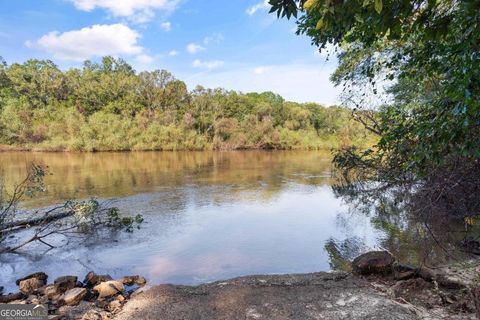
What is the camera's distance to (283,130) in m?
53.3

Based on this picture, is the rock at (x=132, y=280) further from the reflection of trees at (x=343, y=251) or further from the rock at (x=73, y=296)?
the reflection of trees at (x=343, y=251)

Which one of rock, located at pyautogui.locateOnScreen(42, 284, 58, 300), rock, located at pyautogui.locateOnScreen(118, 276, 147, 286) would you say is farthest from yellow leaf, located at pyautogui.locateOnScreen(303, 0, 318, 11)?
rock, located at pyautogui.locateOnScreen(118, 276, 147, 286)

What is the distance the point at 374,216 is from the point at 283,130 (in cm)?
4069

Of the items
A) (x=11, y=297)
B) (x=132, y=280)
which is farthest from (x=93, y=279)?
(x=11, y=297)

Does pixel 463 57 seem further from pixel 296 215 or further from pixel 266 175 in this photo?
pixel 266 175

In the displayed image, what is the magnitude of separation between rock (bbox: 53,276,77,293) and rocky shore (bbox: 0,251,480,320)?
17mm

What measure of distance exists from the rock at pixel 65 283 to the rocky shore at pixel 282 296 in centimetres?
2

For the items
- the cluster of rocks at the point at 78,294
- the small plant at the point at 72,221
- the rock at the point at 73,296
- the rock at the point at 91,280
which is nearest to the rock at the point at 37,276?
the cluster of rocks at the point at 78,294

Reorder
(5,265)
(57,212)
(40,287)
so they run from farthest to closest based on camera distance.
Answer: (57,212)
(5,265)
(40,287)

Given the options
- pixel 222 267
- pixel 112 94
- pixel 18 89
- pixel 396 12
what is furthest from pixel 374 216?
pixel 18 89

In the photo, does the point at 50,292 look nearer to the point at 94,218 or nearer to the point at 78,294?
the point at 78,294

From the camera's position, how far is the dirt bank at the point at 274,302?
5.39 metres

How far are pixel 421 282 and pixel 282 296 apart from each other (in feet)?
8.61

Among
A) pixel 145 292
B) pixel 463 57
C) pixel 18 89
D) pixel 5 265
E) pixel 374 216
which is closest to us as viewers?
pixel 463 57
